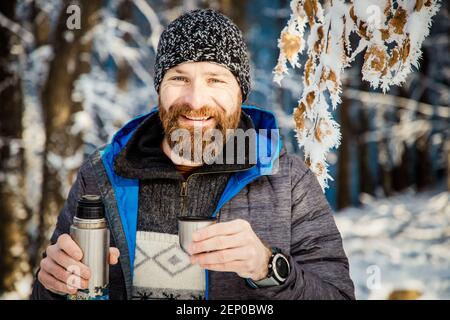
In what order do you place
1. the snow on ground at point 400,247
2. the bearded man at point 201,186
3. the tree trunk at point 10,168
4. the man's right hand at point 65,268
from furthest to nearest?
the snow on ground at point 400,247, the tree trunk at point 10,168, the bearded man at point 201,186, the man's right hand at point 65,268

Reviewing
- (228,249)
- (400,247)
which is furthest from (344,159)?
(228,249)

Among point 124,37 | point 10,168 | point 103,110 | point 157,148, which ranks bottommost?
point 157,148

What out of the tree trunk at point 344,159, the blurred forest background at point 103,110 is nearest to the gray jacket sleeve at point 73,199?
the blurred forest background at point 103,110

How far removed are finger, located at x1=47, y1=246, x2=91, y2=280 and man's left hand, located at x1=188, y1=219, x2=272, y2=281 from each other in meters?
0.41

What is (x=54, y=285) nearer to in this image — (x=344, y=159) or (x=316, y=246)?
(x=316, y=246)

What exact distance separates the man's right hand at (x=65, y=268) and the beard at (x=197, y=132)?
2.20ft

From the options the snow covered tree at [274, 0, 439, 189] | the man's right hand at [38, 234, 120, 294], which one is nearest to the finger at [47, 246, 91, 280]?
the man's right hand at [38, 234, 120, 294]

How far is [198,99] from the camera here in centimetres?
217

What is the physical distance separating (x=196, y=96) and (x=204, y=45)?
0.96 ft

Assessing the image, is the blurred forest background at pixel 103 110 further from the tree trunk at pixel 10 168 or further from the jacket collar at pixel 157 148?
the jacket collar at pixel 157 148

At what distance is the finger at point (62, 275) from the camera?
172cm

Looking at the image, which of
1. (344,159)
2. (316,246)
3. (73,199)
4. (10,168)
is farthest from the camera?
(344,159)

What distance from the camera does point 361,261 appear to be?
8.34 metres

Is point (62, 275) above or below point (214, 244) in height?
below
